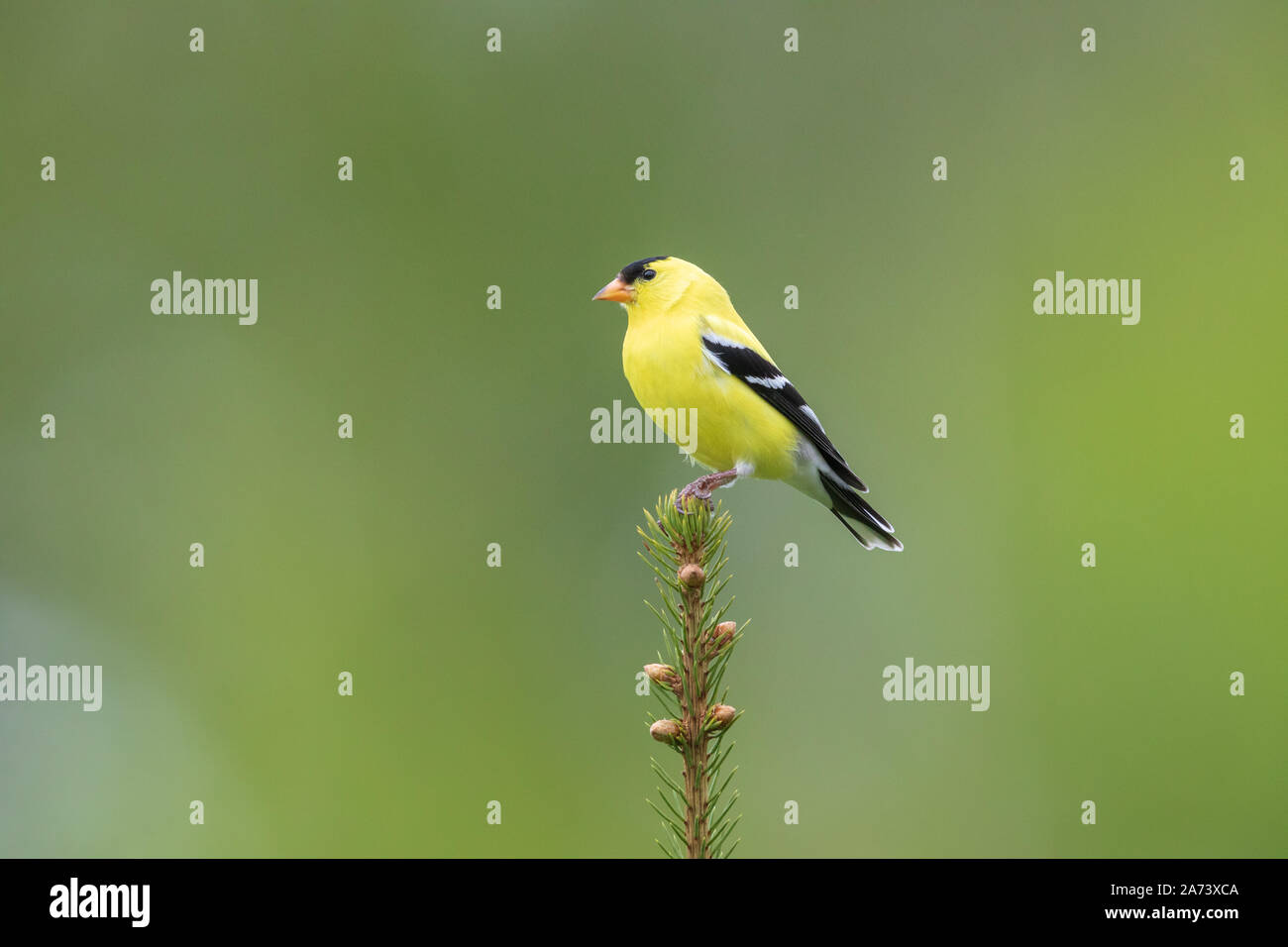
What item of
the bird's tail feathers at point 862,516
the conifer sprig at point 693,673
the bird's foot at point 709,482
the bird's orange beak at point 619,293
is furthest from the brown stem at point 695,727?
the bird's orange beak at point 619,293

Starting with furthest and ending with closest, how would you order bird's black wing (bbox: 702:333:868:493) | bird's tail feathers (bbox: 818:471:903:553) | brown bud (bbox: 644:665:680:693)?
bird's tail feathers (bbox: 818:471:903:553) → bird's black wing (bbox: 702:333:868:493) → brown bud (bbox: 644:665:680:693)

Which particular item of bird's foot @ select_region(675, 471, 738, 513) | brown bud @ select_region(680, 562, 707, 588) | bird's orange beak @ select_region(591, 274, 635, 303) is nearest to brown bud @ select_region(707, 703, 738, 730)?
brown bud @ select_region(680, 562, 707, 588)

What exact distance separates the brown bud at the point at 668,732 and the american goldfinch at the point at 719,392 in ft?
5.84

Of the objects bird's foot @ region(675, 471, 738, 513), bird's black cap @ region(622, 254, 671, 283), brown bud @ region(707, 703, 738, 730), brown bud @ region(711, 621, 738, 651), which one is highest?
bird's black cap @ region(622, 254, 671, 283)

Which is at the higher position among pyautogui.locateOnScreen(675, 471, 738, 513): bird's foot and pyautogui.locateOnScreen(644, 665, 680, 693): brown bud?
pyautogui.locateOnScreen(675, 471, 738, 513): bird's foot

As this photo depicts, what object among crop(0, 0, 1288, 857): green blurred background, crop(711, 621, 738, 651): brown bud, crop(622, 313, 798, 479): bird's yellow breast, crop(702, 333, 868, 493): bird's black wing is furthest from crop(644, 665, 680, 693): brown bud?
crop(0, 0, 1288, 857): green blurred background

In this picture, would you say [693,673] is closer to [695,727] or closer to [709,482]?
[695,727]

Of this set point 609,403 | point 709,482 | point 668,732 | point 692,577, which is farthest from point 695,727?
point 609,403

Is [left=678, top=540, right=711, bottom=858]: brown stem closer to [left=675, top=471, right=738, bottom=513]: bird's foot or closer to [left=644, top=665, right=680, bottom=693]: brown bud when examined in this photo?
[left=644, top=665, right=680, bottom=693]: brown bud

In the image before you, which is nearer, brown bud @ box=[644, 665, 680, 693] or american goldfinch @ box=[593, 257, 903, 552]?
brown bud @ box=[644, 665, 680, 693]

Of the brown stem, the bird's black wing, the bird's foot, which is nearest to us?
the brown stem

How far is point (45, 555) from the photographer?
7.52 metres

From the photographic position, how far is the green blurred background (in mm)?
6324

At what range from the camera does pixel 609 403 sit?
20.7 ft
